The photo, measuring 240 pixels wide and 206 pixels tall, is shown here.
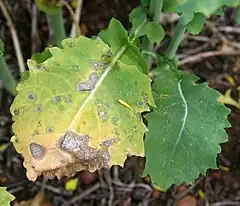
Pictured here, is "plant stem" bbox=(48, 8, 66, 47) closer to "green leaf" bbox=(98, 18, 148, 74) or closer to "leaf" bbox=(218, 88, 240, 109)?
"green leaf" bbox=(98, 18, 148, 74)

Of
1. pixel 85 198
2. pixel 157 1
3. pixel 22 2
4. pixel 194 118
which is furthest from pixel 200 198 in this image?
pixel 22 2

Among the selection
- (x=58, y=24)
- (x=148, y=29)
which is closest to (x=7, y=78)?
(x=58, y=24)

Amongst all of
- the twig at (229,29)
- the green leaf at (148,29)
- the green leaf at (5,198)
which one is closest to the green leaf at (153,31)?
the green leaf at (148,29)

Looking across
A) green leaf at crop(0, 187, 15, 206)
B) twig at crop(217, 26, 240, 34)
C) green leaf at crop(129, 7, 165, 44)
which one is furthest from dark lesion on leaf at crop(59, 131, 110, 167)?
twig at crop(217, 26, 240, 34)

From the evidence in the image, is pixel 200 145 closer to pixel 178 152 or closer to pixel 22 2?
pixel 178 152

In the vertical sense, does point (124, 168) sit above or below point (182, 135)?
below

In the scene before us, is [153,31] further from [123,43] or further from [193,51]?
[193,51]

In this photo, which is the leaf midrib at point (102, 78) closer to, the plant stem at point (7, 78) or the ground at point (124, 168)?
the plant stem at point (7, 78)
